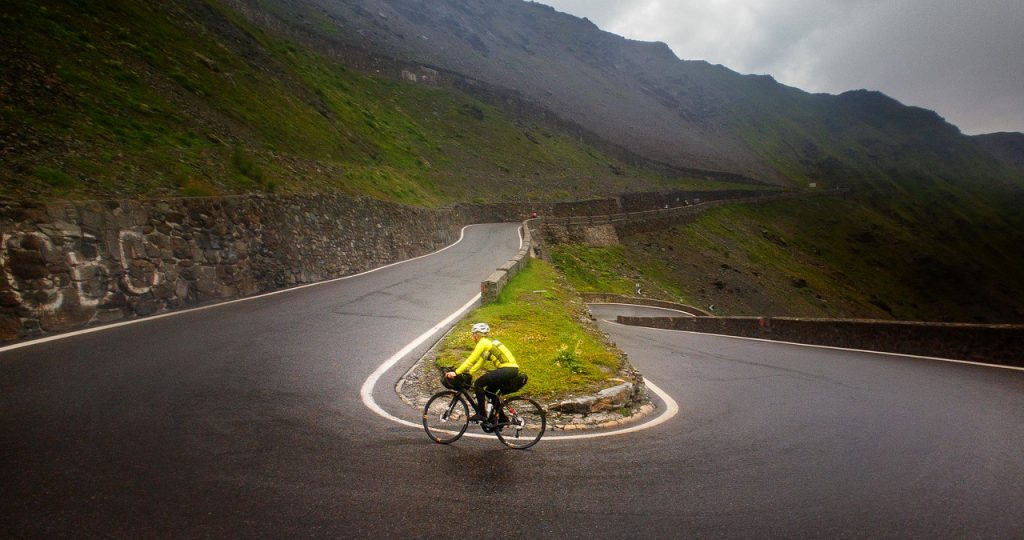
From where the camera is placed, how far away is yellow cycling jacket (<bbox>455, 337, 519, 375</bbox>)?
6473mm

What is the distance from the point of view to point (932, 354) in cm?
1418

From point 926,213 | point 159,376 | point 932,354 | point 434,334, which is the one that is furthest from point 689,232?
point 926,213

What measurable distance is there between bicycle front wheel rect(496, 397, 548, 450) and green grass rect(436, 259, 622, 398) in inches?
18.7

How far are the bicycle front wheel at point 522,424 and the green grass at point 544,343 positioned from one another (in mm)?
474

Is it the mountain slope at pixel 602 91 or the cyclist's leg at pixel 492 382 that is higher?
the mountain slope at pixel 602 91

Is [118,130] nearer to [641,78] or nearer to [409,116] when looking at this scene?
[409,116]

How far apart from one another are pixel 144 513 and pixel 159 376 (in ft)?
13.6

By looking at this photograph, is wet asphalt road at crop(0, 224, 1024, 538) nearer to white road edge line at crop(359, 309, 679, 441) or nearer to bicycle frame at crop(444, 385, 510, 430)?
white road edge line at crop(359, 309, 679, 441)

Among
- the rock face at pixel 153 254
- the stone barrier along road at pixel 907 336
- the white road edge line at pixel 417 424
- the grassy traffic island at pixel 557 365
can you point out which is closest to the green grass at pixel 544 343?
the grassy traffic island at pixel 557 365

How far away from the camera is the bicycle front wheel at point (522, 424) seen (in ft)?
20.7

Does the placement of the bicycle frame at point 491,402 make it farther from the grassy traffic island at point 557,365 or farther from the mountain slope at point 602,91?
the mountain slope at point 602,91

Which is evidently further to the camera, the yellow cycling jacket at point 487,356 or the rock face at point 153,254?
the rock face at point 153,254

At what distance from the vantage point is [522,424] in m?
6.32

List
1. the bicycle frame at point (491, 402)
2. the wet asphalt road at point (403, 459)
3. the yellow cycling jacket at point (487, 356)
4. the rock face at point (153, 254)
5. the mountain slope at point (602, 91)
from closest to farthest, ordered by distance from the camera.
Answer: the wet asphalt road at point (403, 459), the bicycle frame at point (491, 402), the yellow cycling jacket at point (487, 356), the rock face at point (153, 254), the mountain slope at point (602, 91)
